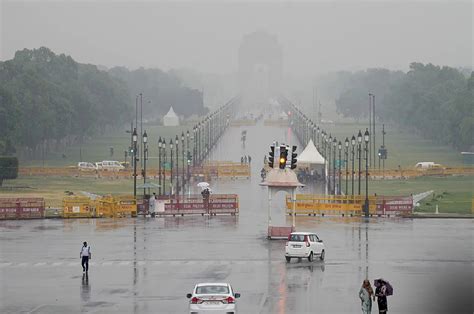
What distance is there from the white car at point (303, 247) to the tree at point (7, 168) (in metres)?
53.1

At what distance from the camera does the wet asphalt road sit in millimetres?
39281

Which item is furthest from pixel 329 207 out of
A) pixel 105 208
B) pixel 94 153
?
pixel 94 153

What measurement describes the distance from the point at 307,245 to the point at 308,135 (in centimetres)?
11898

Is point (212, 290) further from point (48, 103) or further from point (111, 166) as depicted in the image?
point (48, 103)

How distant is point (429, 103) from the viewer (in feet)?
588

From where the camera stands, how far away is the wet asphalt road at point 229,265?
39281 mm

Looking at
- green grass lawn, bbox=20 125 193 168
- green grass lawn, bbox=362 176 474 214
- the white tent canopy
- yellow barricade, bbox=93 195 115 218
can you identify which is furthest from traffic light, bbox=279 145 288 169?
green grass lawn, bbox=20 125 193 168

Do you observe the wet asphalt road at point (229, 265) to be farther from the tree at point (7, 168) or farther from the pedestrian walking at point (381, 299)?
the tree at point (7, 168)

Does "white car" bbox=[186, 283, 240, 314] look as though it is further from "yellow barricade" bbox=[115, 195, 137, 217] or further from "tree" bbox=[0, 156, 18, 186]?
"tree" bbox=[0, 156, 18, 186]

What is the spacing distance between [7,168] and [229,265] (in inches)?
2151

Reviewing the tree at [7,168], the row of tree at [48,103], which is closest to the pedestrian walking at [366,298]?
the tree at [7,168]

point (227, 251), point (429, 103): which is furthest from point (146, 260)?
point (429, 103)

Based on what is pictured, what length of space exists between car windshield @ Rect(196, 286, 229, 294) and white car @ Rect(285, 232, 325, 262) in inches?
591

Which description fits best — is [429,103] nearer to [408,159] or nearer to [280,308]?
[408,159]
